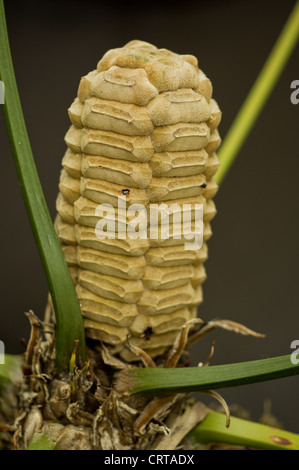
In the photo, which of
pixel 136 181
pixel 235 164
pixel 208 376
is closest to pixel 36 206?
pixel 136 181

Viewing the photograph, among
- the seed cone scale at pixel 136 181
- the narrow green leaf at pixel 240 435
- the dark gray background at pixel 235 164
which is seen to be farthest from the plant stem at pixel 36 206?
the dark gray background at pixel 235 164

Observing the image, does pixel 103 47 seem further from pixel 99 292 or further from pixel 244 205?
pixel 99 292

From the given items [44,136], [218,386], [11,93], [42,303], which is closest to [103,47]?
[44,136]

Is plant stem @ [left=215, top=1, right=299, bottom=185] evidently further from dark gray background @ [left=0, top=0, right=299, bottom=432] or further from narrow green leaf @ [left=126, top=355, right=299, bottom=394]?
dark gray background @ [left=0, top=0, right=299, bottom=432]

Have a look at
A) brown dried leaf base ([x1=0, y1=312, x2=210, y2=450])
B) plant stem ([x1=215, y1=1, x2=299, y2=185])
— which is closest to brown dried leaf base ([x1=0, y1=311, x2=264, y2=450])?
brown dried leaf base ([x1=0, y1=312, x2=210, y2=450])

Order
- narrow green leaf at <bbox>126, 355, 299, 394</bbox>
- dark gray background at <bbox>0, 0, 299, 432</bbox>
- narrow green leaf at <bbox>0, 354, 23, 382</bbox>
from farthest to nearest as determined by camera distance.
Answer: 1. dark gray background at <bbox>0, 0, 299, 432</bbox>
2. narrow green leaf at <bbox>0, 354, 23, 382</bbox>
3. narrow green leaf at <bbox>126, 355, 299, 394</bbox>

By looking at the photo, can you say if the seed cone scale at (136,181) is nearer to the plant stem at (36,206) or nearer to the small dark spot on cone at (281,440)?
the plant stem at (36,206)

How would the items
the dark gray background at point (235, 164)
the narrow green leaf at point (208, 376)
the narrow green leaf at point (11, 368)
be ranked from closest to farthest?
the narrow green leaf at point (208, 376)
the narrow green leaf at point (11, 368)
the dark gray background at point (235, 164)
